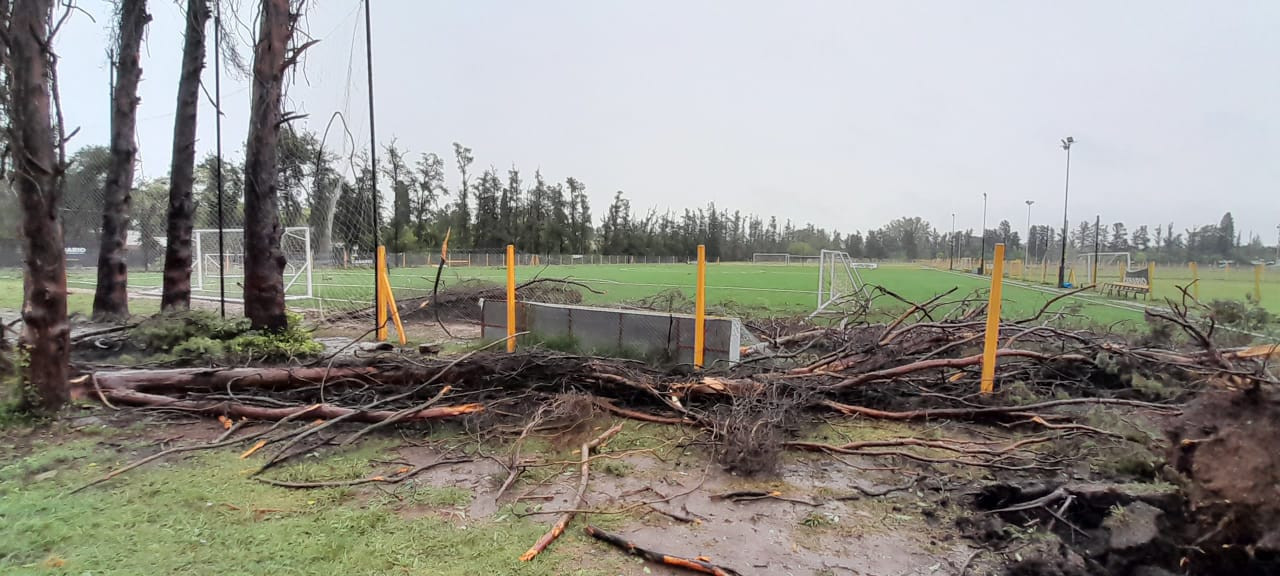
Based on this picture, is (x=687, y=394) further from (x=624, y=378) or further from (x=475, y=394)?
(x=475, y=394)

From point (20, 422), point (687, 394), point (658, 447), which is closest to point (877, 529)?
point (658, 447)

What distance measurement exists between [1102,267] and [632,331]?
132 ft

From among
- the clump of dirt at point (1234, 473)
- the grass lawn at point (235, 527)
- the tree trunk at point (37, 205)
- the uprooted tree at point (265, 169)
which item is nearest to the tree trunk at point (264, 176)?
the uprooted tree at point (265, 169)

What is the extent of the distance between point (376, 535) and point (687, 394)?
104 inches

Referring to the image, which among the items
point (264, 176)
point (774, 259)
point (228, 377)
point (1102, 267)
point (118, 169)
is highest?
point (118, 169)

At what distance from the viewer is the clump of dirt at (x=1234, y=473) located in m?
2.24

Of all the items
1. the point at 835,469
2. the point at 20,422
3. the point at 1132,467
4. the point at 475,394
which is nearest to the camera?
the point at 1132,467

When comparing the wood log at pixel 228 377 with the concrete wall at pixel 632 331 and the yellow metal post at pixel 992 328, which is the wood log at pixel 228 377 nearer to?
the concrete wall at pixel 632 331

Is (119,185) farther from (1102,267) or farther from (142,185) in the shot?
(1102,267)

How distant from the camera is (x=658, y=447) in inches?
157

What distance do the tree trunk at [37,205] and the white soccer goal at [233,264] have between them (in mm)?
7526

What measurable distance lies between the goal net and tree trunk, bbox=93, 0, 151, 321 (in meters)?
34.7

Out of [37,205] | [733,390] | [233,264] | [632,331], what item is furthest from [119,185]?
[733,390]

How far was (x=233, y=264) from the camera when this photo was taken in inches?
713
